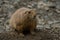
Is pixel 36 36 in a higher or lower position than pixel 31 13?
lower

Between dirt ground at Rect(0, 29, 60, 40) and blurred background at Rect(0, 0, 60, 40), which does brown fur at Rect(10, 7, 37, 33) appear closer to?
dirt ground at Rect(0, 29, 60, 40)

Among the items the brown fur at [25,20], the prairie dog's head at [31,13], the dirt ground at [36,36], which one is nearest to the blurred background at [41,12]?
the dirt ground at [36,36]

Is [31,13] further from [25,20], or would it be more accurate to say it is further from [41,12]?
[41,12]

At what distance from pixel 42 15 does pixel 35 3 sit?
0.78 metres

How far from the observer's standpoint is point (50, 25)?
20.1 ft

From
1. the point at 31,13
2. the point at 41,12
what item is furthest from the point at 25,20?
the point at 41,12

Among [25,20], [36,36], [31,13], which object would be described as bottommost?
[36,36]

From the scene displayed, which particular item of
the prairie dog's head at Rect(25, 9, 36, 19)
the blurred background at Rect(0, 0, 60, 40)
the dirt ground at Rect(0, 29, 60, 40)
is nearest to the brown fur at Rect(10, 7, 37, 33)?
the prairie dog's head at Rect(25, 9, 36, 19)

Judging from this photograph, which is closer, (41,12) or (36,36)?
(36,36)

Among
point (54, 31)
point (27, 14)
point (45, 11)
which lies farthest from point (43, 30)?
point (45, 11)

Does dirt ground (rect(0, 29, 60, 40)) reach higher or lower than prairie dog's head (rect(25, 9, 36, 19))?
lower

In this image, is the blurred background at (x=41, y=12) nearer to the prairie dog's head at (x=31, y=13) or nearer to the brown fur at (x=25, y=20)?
the brown fur at (x=25, y=20)

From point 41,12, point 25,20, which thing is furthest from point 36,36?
point 41,12

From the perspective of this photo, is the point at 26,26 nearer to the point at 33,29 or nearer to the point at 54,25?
the point at 33,29
